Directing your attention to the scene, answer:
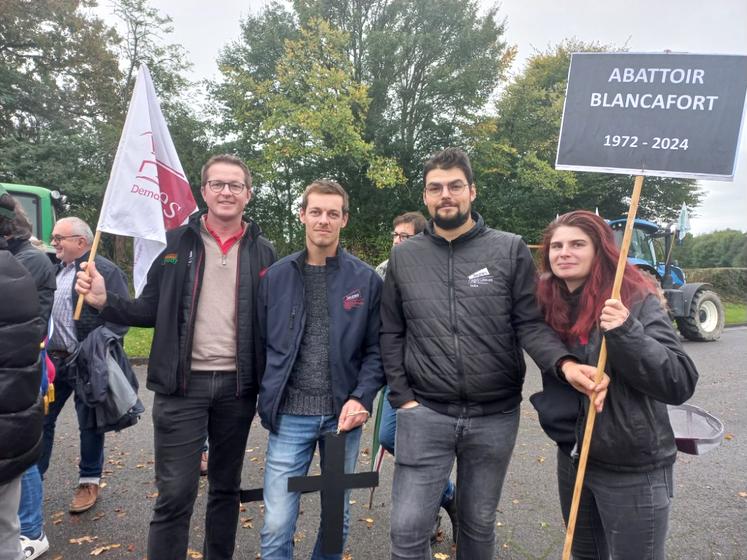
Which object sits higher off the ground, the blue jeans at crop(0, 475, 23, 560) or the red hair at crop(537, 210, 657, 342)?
the red hair at crop(537, 210, 657, 342)

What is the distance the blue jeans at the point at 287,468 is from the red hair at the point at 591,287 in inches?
43.3

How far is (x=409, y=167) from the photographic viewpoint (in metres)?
20.6

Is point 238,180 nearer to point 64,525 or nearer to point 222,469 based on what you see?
point 222,469

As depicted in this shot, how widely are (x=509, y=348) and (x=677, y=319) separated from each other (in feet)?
39.6

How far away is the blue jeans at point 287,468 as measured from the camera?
238cm

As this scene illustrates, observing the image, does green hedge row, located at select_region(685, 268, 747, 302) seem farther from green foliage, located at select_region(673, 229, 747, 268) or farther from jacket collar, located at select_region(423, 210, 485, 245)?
jacket collar, located at select_region(423, 210, 485, 245)

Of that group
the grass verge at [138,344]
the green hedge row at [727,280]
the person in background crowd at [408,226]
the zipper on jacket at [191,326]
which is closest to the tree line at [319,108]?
the green hedge row at [727,280]

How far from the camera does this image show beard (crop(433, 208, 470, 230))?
2348mm

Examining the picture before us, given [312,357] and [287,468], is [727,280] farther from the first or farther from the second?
[287,468]

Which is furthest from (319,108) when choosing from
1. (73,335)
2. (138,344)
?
(73,335)

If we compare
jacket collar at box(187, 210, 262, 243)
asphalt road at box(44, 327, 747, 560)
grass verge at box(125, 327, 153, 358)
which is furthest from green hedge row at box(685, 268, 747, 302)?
jacket collar at box(187, 210, 262, 243)

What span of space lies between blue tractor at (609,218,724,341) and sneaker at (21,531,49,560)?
11236 millimetres

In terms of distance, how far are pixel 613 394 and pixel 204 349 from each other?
1.85m

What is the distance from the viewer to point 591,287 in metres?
2.13
